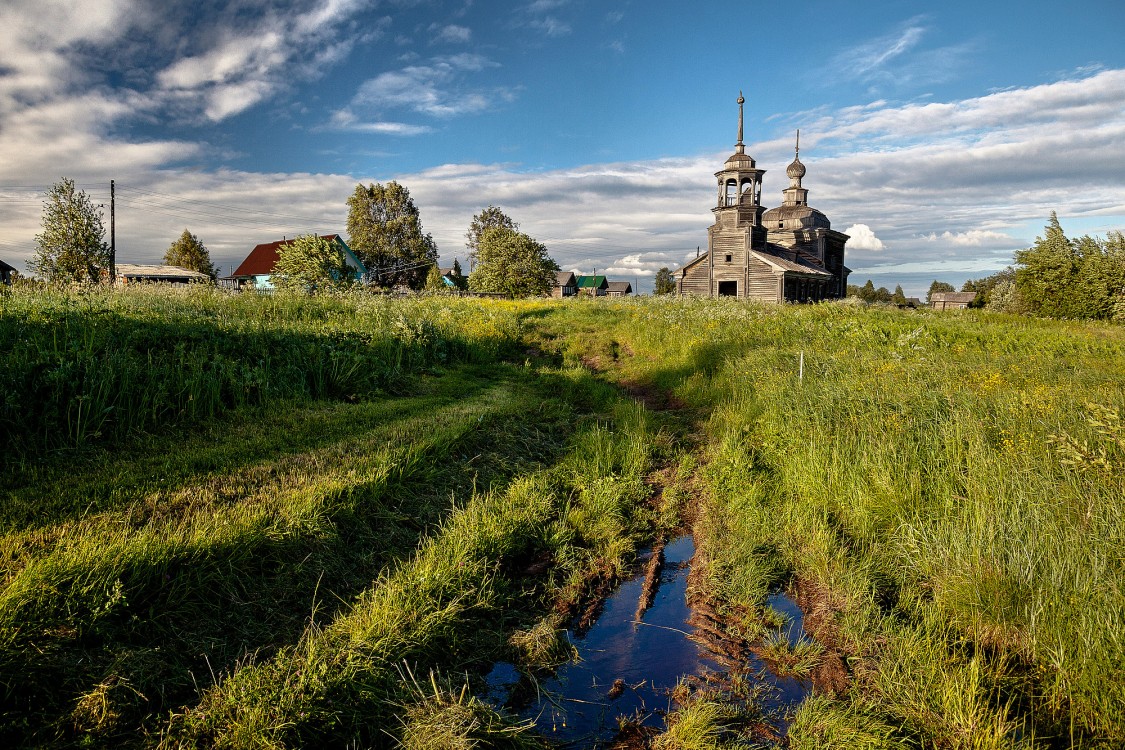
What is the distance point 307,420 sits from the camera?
7.29 meters

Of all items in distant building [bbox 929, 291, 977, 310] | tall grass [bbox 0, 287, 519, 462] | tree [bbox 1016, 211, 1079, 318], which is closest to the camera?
tall grass [bbox 0, 287, 519, 462]

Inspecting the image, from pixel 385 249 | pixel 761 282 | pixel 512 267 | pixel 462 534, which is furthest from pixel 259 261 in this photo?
pixel 462 534

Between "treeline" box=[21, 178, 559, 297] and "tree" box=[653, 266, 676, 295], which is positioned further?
"tree" box=[653, 266, 676, 295]

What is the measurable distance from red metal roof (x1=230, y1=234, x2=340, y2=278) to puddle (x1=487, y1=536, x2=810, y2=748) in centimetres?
5433

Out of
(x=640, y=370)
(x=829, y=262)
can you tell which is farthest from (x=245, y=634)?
(x=829, y=262)

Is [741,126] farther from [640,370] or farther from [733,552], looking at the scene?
[733,552]

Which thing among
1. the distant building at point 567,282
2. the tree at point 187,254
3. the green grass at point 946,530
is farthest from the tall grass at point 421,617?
the distant building at point 567,282

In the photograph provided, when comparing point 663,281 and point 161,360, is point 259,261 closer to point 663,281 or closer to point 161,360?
point 161,360

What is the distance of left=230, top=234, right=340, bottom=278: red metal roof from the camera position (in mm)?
51312

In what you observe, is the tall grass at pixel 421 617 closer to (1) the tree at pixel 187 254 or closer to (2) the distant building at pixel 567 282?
(1) the tree at pixel 187 254

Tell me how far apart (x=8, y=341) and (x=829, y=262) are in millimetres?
54496

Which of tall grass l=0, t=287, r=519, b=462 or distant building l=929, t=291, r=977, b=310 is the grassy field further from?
distant building l=929, t=291, r=977, b=310

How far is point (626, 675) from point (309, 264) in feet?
58.3

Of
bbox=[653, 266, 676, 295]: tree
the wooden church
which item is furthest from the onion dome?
bbox=[653, 266, 676, 295]: tree
